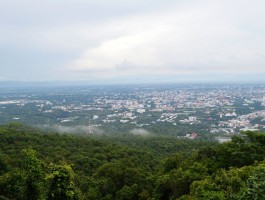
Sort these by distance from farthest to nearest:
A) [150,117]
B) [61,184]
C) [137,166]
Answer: [150,117] < [137,166] < [61,184]

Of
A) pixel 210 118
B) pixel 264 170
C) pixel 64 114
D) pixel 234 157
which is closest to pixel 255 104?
pixel 210 118

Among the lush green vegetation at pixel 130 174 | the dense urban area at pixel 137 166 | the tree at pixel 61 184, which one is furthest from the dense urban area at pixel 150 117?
the tree at pixel 61 184

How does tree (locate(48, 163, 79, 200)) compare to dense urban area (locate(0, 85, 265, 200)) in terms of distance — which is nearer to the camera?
tree (locate(48, 163, 79, 200))

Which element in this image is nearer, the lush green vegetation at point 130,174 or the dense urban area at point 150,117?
the lush green vegetation at point 130,174

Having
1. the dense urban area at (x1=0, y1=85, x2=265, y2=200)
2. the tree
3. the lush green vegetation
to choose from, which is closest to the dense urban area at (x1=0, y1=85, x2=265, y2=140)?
the dense urban area at (x1=0, y1=85, x2=265, y2=200)

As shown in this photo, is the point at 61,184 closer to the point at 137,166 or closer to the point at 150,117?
the point at 137,166

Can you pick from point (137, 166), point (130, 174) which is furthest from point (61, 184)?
point (137, 166)

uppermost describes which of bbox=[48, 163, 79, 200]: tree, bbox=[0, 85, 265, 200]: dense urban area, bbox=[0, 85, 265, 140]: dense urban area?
bbox=[48, 163, 79, 200]: tree

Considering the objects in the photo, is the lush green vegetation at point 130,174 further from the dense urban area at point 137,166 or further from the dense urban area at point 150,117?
the dense urban area at point 150,117

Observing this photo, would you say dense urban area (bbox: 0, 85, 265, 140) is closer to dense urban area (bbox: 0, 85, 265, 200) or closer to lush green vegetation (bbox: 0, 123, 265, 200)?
dense urban area (bbox: 0, 85, 265, 200)
